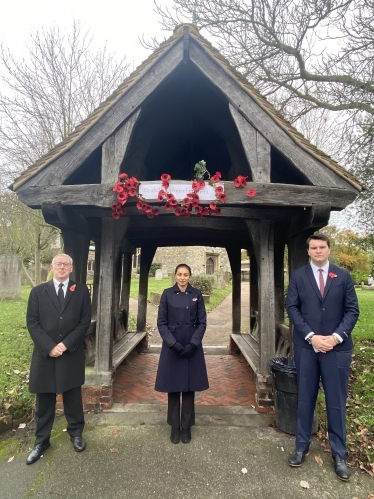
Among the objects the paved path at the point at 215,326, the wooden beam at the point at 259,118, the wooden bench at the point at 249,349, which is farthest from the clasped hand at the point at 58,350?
the paved path at the point at 215,326

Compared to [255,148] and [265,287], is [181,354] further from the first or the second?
[255,148]

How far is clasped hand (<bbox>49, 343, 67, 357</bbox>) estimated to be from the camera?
9.93 ft

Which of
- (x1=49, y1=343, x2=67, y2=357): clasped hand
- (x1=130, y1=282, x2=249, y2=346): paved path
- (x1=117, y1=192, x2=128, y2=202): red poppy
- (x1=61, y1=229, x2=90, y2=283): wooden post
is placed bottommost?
(x1=130, y1=282, x2=249, y2=346): paved path

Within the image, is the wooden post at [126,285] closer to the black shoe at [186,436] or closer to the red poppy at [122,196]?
the red poppy at [122,196]

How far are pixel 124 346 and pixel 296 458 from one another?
371 cm

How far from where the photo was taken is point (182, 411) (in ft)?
11.3

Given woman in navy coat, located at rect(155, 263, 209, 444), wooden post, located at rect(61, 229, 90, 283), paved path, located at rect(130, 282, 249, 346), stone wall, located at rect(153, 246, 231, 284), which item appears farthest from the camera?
stone wall, located at rect(153, 246, 231, 284)

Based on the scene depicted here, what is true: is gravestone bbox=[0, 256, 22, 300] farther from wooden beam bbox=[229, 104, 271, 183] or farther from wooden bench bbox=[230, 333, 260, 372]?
wooden beam bbox=[229, 104, 271, 183]

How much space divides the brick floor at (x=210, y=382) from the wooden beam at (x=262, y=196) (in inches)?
111

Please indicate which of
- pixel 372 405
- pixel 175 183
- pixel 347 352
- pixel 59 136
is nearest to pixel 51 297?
pixel 175 183

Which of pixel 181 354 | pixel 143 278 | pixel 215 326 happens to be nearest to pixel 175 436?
pixel 181 354

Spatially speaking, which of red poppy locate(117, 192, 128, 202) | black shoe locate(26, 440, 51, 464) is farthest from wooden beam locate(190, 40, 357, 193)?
black shoe locate(26, 440, 51, 464)

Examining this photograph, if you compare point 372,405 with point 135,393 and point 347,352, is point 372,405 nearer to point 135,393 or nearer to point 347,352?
point 347,352

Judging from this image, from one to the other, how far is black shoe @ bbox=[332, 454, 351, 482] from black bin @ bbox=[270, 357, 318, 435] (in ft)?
2.11
